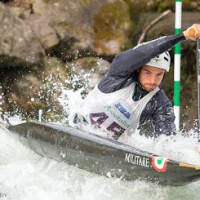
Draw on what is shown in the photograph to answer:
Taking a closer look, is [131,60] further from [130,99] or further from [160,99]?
[160,99]

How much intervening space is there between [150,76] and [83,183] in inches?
37.8

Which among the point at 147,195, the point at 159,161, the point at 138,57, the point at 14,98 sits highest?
the point at 138,57

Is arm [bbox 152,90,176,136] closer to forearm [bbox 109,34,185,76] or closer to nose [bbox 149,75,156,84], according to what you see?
nose [bbox 149,75,156,84]

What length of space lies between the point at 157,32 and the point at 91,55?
0.94 metres

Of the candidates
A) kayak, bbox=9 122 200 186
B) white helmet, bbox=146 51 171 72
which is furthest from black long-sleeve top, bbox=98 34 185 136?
kayak, bbox=9 122 200 186

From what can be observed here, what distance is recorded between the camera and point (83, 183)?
14.0 ft

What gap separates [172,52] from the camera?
325 inches

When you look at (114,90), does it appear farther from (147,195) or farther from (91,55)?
(91,55)

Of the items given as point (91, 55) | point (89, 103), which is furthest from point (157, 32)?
point (89, 103)

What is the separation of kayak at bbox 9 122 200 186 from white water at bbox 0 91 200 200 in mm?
60

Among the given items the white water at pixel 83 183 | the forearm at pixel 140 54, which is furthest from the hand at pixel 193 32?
the white water at pixel 83 183

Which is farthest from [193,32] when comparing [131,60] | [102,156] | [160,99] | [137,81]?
[102,156]

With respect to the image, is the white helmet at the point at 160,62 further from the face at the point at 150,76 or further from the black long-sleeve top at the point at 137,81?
the black long-sleeve top at the point at 137,81

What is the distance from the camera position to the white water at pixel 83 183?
13.3ft
